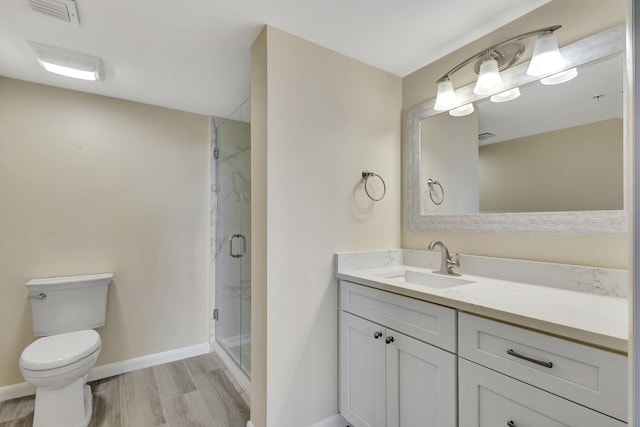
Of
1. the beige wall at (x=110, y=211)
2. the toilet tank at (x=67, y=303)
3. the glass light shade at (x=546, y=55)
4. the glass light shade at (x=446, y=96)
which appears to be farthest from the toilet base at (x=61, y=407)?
the glass light shade at (x=546, y=55)

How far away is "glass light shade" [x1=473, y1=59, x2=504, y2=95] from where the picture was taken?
150cm

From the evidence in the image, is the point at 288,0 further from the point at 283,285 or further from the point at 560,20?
the point at 283,285

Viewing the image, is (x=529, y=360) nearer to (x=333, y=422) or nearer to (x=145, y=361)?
(x=333, y=422)

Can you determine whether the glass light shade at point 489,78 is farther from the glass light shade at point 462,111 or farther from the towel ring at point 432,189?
the towel ring at point 432,189

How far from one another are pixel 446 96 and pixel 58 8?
6.70ft

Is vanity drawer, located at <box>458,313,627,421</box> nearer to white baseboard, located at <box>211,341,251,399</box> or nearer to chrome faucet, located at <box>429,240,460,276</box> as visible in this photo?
chrome faucet, located at <box>429,240,460,276</box>

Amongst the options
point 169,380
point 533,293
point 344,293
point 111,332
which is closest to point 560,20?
point 533,293

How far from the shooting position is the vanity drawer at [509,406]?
84 centimetres

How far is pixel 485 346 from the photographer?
1.04 meters

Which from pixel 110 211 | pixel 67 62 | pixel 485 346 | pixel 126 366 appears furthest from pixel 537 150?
pixel 126 366

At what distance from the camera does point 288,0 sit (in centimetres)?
136

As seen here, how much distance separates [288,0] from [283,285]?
4.57ft

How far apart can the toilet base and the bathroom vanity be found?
1.55 meters

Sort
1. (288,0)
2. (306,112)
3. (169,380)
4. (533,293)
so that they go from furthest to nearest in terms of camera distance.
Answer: (169,380), (306,112), (288,0), (533,293)
